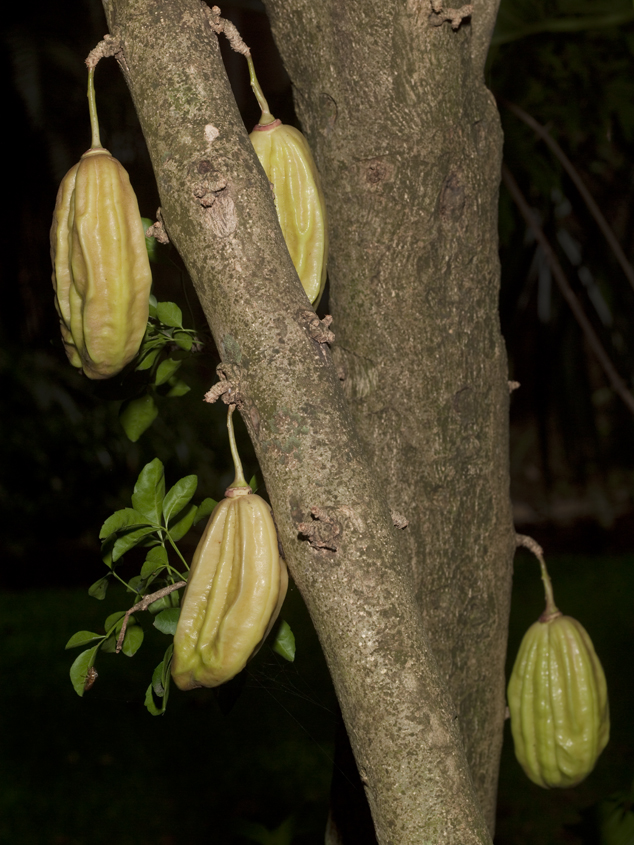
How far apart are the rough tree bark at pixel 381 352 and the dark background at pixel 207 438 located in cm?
115

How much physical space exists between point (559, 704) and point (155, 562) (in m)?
0.67

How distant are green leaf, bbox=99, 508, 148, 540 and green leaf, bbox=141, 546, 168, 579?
4cm

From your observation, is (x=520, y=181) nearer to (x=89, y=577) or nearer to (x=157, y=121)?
(x=157, y=121)

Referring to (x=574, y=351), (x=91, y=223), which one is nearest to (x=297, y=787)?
(x=574, y=351)

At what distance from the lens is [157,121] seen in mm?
703

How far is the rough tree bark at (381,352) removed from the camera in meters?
0.61

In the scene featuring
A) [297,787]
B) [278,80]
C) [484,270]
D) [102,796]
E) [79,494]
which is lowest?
[297,787]

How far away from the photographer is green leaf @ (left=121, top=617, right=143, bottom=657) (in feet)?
2.98

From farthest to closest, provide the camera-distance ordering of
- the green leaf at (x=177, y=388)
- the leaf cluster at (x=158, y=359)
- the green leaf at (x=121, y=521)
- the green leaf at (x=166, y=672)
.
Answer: the green leaf at (x=177, y=388), the leaf cluster at (x=158, y=359), the green leaf at (x=121, y=521), the green leaf at (x=166, y=672)

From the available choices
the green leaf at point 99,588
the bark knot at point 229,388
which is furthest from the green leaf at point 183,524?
the bark knot at point 229,388

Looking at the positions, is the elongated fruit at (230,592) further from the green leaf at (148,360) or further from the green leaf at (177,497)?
the green leaf at (148,360)

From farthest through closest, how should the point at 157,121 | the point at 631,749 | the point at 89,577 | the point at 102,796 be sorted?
the point at 89,577
the point at 631,749
the point at 102,796
the point at 157,121

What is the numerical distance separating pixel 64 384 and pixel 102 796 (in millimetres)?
2134

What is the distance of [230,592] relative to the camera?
0.73 m
